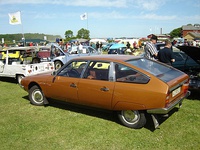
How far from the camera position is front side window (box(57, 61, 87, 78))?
A: 5.05 meters

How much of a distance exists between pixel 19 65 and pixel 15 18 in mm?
10552

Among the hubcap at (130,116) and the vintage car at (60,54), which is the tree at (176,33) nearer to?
the vintage car at (60,54)

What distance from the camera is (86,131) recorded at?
4.39 m

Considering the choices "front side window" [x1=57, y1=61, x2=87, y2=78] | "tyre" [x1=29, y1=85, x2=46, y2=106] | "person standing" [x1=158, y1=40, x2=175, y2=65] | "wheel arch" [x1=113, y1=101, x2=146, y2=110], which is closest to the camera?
"wheel arch" [x1=113, y1=101, x2=146, y2=110]

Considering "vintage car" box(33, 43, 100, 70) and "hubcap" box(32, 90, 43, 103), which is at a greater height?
"vintage car" box(33, 43, 100, 70)

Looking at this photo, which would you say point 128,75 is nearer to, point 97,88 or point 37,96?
point 97,88

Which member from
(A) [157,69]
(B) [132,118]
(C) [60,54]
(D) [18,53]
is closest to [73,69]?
(B) [132,118]

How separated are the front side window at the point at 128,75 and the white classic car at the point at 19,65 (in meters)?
5.32

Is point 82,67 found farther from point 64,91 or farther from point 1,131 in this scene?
point 1,131

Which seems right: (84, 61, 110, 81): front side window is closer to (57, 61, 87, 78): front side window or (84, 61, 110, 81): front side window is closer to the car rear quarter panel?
(57, 61, 87, 78): front side window

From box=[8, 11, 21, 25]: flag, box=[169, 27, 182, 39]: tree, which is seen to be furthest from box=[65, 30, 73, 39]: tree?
box=[8, 11, 21, 25]: flag

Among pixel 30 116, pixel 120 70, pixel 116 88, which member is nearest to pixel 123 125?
pixel 116 88

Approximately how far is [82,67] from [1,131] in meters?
2.27

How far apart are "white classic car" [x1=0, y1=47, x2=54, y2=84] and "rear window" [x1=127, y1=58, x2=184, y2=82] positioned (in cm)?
542
